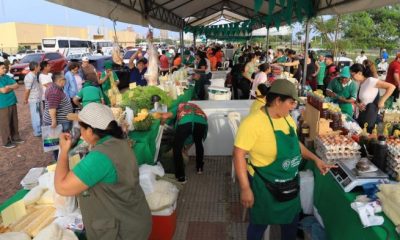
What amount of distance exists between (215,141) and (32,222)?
3917mm

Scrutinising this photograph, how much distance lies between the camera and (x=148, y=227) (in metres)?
2.35

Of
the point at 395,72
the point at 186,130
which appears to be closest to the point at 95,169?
the point at 186,130

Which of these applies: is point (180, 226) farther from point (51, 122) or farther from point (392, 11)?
point (392, 11)

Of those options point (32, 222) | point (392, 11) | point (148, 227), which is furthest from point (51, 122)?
point (392, 11)

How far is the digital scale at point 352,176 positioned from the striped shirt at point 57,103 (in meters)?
4.15

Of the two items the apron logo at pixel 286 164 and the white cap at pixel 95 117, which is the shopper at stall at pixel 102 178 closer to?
the white cap at pixel 95 117

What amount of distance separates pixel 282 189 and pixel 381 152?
92 cm

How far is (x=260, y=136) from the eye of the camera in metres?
2.40

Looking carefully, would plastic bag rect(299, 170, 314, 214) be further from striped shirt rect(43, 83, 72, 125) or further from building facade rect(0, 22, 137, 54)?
building facade rect(0, 22, 137, 54)

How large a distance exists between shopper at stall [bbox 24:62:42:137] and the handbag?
6126mm

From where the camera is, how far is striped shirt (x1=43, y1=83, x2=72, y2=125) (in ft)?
16.5

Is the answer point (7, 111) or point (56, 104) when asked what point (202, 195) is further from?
point (7, 111)

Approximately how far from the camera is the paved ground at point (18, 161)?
4.96 metres

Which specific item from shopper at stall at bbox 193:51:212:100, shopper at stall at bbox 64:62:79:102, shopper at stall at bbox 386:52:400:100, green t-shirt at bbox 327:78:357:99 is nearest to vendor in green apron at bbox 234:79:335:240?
green t-shirt at bbox 327:78:357:99
